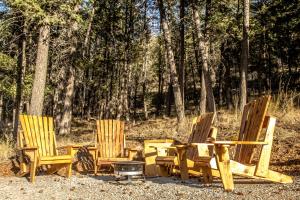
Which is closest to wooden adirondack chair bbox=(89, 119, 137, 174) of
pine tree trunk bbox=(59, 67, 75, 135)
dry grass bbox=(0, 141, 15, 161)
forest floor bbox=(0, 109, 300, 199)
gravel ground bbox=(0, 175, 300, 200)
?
forest floor bbox=(0, 109, 300, 199)

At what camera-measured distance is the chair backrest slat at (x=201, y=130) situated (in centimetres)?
748

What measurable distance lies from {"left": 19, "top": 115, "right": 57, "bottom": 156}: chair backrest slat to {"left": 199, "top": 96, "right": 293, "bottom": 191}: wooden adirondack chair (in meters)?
3.85

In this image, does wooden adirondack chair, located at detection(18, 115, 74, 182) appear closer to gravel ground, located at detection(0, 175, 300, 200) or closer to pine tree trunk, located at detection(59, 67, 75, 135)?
gravel ground, located at detection(0, 175, 300, 200)

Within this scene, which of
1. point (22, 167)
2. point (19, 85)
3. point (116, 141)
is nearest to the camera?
point (22, 167)

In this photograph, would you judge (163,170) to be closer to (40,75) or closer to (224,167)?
(224,167)

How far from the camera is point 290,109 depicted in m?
12.7

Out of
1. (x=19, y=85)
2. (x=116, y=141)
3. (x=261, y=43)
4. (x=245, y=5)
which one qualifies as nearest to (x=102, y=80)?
(x=261, y=43)

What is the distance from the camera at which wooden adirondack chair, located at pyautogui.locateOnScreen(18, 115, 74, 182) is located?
7.96 meters

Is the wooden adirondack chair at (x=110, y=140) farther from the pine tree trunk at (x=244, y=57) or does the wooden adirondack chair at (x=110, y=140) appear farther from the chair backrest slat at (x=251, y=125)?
the pine tree trunk at (x=244, y=57)

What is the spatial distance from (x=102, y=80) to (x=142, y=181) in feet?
84.0

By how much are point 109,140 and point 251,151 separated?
3.83 metres

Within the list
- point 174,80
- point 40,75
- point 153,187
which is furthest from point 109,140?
point 174,80

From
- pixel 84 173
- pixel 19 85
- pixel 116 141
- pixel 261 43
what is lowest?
pixel 84 173

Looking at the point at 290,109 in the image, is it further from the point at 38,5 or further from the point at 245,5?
the point at 38,5
